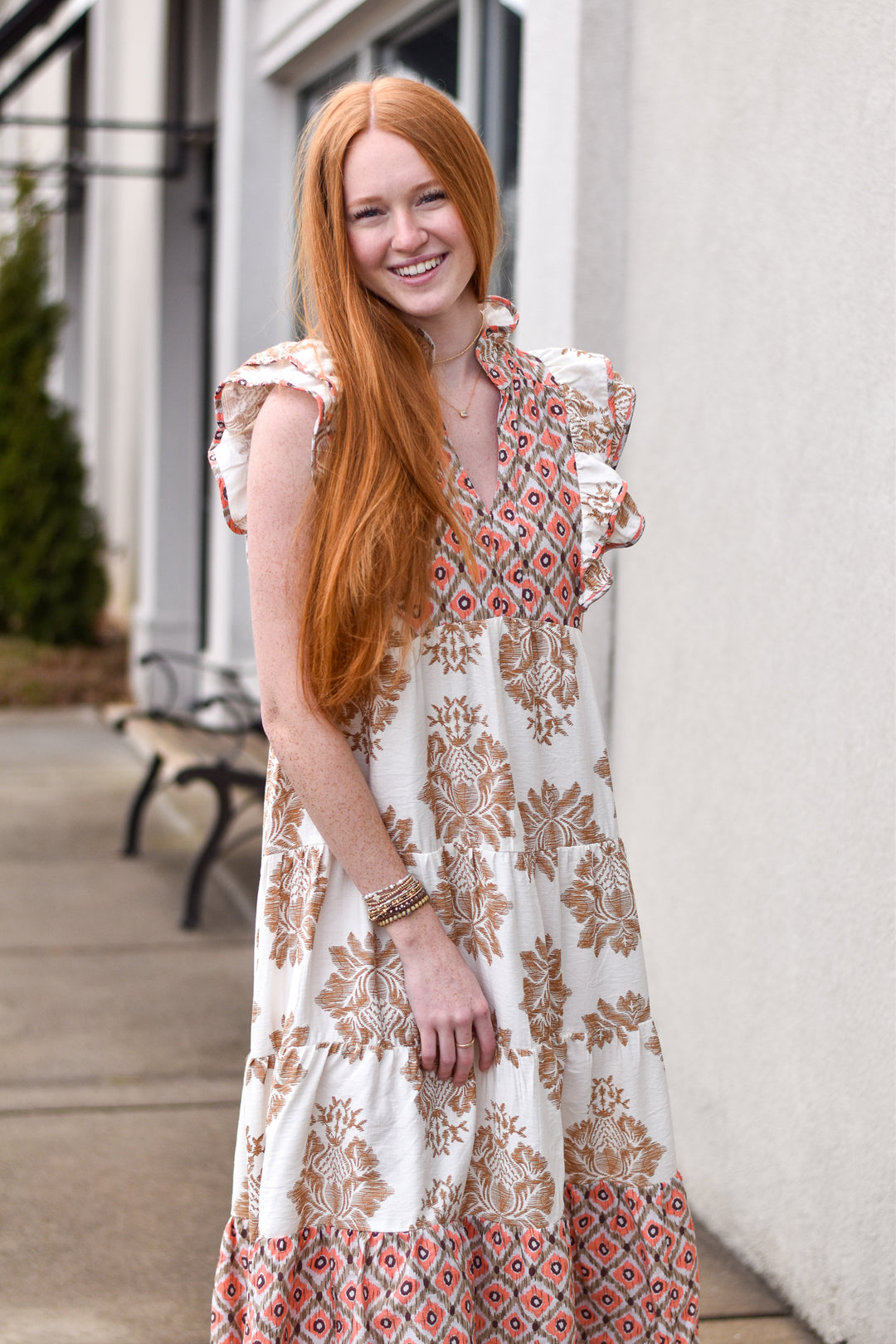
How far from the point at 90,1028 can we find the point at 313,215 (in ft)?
9.82

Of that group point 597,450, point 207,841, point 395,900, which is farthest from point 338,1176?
point 207,841

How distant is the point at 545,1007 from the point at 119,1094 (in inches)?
88.5

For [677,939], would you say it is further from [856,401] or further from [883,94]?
[883,94]

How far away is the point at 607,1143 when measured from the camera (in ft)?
5.85

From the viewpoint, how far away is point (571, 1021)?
5.82 ft

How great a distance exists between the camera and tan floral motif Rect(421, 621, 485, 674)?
1707 millimetres

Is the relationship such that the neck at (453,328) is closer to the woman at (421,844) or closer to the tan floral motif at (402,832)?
the woman at (421,844)

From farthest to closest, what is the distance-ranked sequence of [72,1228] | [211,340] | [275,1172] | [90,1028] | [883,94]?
1. [211,340]
2. [90,1028]
3. [72,1228]
4. [883,94]
5. [275,1172]

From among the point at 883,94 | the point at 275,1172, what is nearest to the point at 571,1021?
the point at 275,1172

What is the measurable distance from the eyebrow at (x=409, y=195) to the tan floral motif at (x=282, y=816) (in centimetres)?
65

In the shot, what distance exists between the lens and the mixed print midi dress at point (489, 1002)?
1634 millimetres

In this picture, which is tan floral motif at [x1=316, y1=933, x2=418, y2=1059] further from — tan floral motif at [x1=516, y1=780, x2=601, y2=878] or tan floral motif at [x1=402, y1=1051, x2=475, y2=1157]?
tan floral motif at [x1=516, y1=780, x2=601, y2=878]

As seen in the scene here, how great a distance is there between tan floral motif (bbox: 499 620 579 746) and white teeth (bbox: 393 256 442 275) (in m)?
0.42

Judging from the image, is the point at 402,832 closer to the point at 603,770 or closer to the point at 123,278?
the point at 603,770
